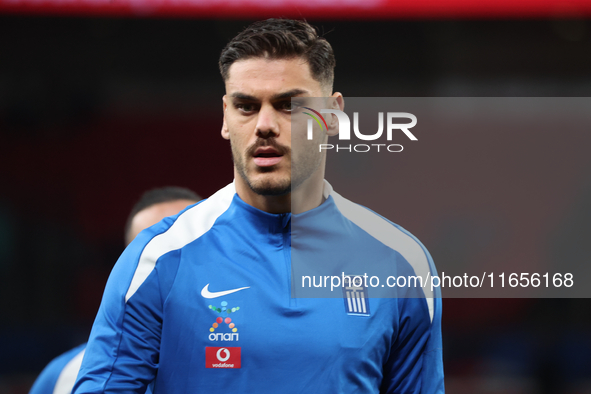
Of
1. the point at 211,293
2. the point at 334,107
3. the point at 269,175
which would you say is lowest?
the point at 211,293

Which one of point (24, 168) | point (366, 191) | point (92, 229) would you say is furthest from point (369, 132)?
point (24, 168)

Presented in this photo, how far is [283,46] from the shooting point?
1118mm

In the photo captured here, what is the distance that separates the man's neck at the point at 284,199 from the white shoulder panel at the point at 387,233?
7 cm

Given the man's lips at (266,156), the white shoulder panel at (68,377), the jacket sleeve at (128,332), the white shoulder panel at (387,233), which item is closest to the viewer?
the jacket sleeve at (128,332)

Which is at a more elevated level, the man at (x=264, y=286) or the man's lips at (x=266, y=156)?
the man's lips at (x=266, y=156)

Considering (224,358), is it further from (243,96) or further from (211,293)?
(243,96)

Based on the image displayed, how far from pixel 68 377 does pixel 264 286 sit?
1199 mm

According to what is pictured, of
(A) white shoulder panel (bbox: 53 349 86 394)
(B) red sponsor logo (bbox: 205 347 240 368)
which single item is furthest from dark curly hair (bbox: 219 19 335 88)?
(A) white shoulder panel (bbox: 53 349 86 394)

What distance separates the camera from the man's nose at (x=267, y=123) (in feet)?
3.49

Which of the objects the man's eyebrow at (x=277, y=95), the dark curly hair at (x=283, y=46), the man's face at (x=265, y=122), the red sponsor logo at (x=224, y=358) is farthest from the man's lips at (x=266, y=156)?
the red sponsor logo at (x=224, y=358)

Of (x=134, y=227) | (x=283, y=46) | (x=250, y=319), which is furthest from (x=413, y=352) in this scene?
(x=134, y=227)

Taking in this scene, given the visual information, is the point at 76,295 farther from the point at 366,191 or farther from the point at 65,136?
the point at 366,191

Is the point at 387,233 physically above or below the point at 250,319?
above

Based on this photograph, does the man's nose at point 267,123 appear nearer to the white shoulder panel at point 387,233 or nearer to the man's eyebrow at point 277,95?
the man's eyebrow at point 277,95
